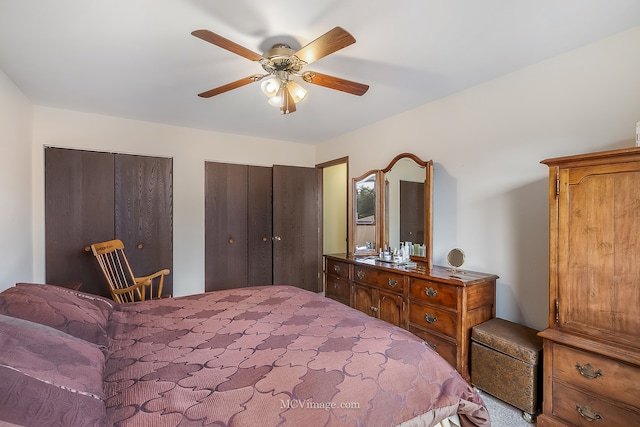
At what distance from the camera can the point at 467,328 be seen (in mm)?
2170

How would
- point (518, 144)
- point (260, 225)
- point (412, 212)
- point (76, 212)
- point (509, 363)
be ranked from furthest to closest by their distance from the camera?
point (260, 225) < point (76, 212) < point (412, 212) < point (518, 144) < point (509, 363)

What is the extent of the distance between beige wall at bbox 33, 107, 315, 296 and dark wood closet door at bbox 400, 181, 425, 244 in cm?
205

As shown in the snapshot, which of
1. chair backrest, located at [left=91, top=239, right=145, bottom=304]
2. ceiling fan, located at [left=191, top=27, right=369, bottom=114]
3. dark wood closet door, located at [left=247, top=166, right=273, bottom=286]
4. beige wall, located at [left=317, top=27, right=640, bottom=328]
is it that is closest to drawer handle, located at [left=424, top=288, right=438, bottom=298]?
beige wall, located at [left=317, top=27, right=640, bottom=328]

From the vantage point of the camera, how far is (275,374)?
109 cm

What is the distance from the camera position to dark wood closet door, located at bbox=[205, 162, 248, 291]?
3.88 metres

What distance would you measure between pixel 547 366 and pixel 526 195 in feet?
3.80

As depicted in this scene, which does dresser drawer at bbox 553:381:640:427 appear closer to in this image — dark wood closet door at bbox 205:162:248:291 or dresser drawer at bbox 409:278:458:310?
dresser drawer at bbox 409:278:458:310

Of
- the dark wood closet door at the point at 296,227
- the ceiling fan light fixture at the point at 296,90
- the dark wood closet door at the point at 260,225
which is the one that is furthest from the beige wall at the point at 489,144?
the ceiling fan light fixture at the point at 296,90

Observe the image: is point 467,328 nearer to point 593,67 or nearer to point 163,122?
point 593,67

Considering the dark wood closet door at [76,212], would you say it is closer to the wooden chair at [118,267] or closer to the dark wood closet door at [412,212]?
the wooden chair at [118,267]

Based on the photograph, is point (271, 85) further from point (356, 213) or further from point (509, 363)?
point (509, 363)

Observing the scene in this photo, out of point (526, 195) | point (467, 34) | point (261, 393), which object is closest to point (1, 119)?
point (261, 393)

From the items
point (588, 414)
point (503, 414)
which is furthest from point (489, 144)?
point (503, 414)

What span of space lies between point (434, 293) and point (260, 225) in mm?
2626
